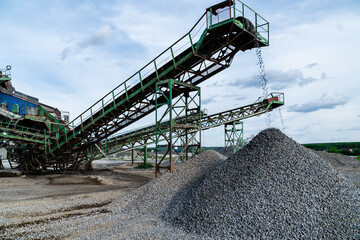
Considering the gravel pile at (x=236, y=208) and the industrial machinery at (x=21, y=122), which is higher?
the industrial machinery at (x=21, y=122)

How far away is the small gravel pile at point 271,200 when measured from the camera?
4.76 m

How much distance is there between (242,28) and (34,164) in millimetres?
15956

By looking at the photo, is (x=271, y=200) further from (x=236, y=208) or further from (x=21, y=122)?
(x=21, y=122)

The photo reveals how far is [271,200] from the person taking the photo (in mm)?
5352

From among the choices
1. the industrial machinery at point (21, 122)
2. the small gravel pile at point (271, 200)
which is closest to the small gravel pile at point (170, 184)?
the small gravel pile at point (271, 200)

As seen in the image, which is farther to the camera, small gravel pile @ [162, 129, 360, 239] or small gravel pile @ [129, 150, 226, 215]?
small gravel pile @ [129, 150, 226, 215]

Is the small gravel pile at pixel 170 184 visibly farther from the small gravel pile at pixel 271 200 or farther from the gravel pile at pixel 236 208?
the small gravel pile at pixel 271 200

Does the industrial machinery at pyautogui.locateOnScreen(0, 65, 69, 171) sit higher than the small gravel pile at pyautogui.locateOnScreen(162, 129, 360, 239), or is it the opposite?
the industrial machinery at pyautogui.locateOnScreen(0, 65, 69, 171)

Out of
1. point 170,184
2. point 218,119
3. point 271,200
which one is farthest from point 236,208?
point 218,119

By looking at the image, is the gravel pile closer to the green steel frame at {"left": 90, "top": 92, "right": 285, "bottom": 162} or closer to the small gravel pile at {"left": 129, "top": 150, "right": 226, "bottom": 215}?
the small gravel pile at {"left": 129, "top": 150, "right": 226, "bottom": 215}

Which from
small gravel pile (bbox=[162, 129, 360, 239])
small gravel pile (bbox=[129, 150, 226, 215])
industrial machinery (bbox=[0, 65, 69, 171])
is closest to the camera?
small gravel pile (bbox=[162, 129, 360, 239])

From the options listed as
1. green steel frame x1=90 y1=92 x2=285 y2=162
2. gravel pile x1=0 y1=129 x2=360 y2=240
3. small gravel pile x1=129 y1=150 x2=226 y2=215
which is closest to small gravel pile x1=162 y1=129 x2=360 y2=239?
gravel pile x1=0 y1=129 x2=360 y2=240

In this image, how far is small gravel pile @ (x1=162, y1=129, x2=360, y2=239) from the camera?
15.6 ft

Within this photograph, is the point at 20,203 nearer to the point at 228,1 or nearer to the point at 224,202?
the point at 224,202
